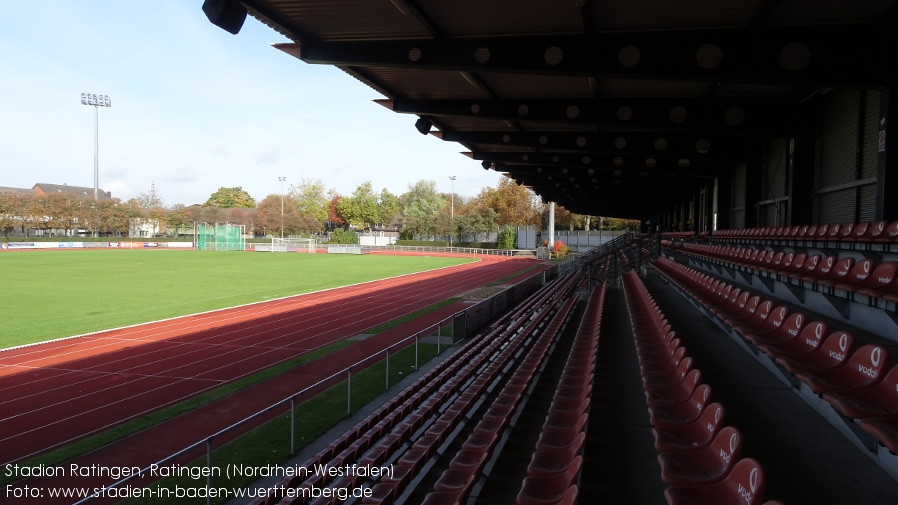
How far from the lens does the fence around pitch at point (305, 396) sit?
454 cm

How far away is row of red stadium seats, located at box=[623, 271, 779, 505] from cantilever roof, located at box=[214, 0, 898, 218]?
3247mm

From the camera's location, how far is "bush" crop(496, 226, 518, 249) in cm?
6055

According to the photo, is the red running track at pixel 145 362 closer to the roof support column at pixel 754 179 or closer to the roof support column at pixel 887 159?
the roof support column at pixel 887 159

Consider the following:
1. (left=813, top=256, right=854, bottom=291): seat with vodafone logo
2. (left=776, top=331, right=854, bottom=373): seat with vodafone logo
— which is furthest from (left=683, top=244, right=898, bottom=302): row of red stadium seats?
(left=776, top=331, right=854, bottom=373): seat with vodafone logo

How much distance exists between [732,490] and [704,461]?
0.43 m

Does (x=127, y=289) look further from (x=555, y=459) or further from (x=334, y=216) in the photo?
(x=334, y=216)

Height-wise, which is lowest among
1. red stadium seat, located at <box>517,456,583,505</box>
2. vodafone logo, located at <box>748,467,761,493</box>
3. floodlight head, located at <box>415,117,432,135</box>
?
red stadium seat, located at <box>517,456,583,505</box>

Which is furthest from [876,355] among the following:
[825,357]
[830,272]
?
[830,272]

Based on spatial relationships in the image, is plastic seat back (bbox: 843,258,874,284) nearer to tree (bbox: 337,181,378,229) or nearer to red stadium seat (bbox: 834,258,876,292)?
red stadium seat (bbox: 834,258,876,292)

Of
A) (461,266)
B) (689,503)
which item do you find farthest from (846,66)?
(461,266)

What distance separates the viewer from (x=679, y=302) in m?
9.79

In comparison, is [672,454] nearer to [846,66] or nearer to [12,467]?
[846,66]

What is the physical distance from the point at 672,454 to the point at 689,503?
1.72 ft

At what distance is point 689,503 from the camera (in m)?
2.57
